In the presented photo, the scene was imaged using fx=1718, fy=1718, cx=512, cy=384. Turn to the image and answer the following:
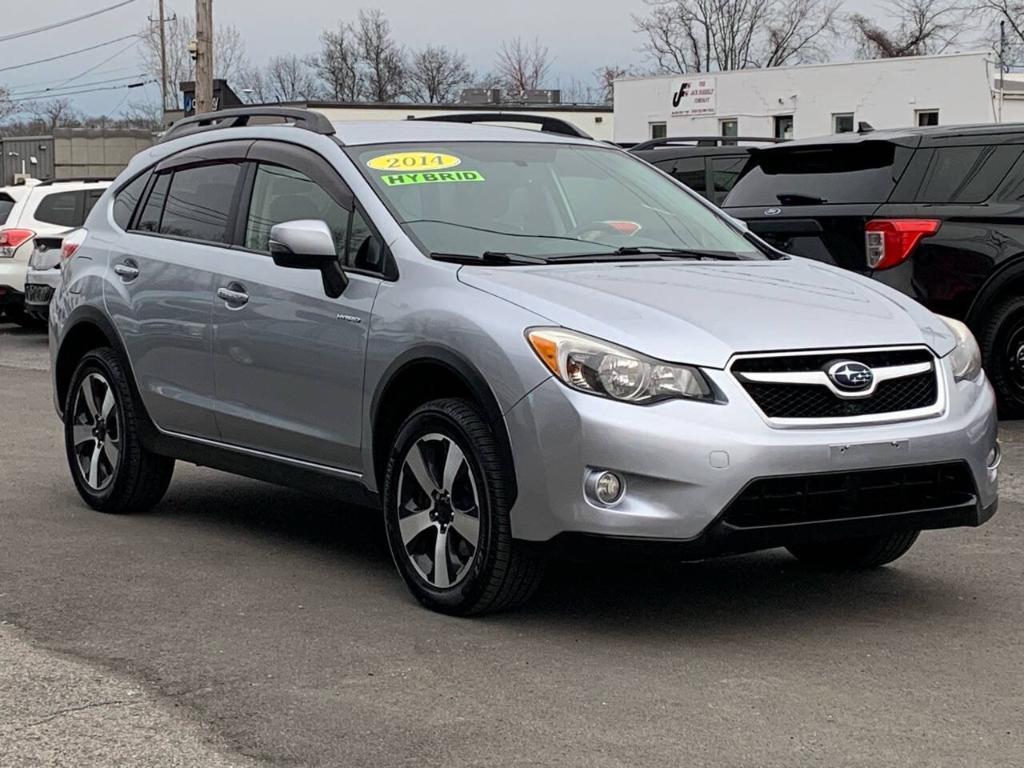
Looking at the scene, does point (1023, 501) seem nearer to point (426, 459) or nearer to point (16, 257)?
point (426, 459)

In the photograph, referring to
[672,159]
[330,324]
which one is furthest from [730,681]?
[672,159]

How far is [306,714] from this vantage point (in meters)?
4.62

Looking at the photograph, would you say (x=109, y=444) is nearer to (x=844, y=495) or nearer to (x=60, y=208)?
(x=844, y=495)

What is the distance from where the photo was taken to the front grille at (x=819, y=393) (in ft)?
17.1

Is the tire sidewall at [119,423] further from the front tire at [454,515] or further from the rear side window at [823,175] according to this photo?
the rear side window at [823,175]

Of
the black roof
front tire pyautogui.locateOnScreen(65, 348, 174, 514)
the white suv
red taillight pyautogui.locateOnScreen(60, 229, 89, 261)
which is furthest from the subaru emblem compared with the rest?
the white suv

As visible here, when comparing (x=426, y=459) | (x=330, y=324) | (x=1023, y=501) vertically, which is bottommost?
(x=1023, y=501)

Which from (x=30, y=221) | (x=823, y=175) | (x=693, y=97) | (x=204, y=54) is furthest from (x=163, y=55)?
(x=823, y=175)

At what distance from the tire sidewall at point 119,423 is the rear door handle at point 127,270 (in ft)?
1.25

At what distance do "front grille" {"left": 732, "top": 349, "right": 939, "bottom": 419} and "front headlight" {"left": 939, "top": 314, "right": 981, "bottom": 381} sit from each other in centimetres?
29

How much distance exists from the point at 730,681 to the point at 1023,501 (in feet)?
11.8

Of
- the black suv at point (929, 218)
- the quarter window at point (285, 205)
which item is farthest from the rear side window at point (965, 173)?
the quarter window at point (285, 205)

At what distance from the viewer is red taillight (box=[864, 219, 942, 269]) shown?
33.9ft

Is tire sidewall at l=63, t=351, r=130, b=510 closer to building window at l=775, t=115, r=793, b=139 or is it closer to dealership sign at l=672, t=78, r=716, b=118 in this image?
building window at l=775, t=115, r=793, b=139
